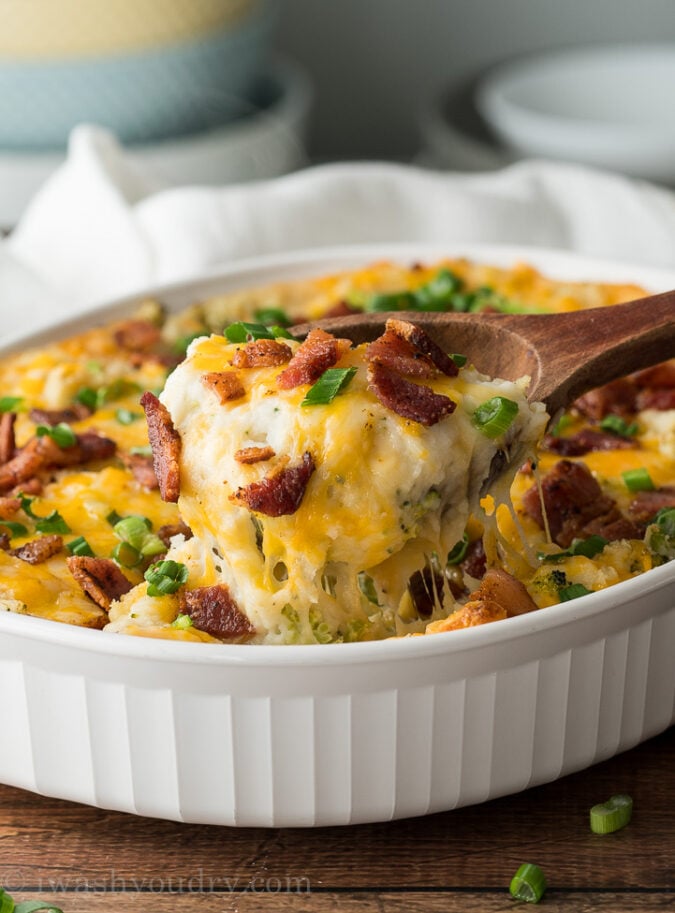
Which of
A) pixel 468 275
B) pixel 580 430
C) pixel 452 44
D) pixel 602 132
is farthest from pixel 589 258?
pixel 452 44

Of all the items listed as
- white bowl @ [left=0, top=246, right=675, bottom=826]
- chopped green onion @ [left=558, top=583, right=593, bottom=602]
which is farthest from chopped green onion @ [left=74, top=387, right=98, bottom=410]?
chopped green onion @ [left=558, top=583, right=593, bottom=602]

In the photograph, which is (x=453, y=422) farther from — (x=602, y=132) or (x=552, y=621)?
(x=602, y=132)

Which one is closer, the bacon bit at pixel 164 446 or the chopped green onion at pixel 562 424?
the bacon bit at pixel 164 446

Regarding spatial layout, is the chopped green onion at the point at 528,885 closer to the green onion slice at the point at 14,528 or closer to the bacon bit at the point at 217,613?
the bacon bit at the point at 217,613

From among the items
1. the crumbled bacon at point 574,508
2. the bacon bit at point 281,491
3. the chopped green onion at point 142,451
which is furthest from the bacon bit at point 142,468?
the crumbled bacon at point 574,508

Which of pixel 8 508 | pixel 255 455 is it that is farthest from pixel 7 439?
pixel 255 455
